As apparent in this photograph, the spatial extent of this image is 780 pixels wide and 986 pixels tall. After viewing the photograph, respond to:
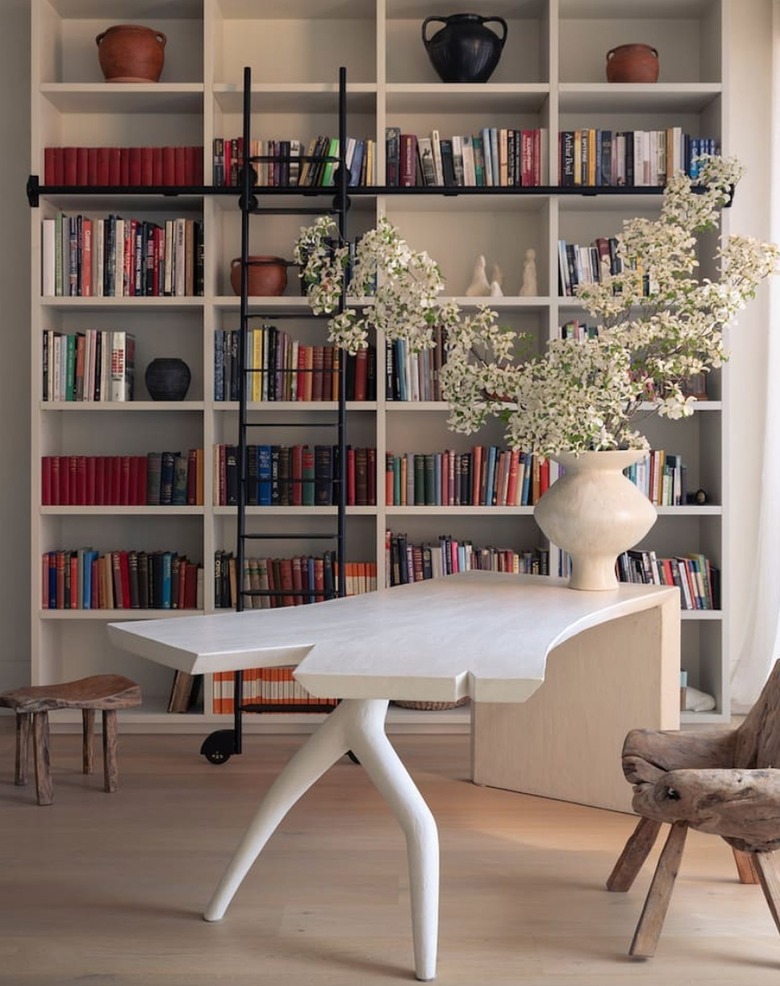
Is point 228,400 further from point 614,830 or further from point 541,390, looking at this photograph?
point 614,830

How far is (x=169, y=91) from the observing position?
15.0ft

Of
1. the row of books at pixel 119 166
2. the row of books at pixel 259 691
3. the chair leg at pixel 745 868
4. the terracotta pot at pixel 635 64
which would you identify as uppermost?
the terracotta pot at pixel 635 64

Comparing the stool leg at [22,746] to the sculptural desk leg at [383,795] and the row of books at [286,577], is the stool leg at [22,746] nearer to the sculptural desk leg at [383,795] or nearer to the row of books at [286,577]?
the row of books at [286,577]

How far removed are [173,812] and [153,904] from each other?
75 centimetres

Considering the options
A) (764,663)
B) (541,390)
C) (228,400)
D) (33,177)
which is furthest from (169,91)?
(764,663)

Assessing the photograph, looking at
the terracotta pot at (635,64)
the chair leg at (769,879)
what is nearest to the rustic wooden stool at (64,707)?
the chair leg at (769,879)

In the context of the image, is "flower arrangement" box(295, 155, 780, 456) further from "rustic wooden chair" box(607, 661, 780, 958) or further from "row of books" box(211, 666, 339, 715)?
"row of books" box(211, 666, 339, 715)

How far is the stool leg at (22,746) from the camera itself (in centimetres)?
392

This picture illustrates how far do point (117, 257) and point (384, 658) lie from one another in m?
2.87

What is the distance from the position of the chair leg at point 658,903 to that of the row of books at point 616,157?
2.88m

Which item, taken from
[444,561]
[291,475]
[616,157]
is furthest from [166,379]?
[616,157]

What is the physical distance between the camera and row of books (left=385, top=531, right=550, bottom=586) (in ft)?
15.3

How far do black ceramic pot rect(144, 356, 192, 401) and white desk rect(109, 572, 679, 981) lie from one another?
185cm

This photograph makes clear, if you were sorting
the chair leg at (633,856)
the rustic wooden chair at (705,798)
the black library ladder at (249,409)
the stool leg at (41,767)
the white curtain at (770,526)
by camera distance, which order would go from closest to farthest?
the rustic wooden chair at (705,798) < the chair leg at (633,856) < the stool leg at (41,767) < the black library ladder at (249,409) < the white curtain at (770,526)
